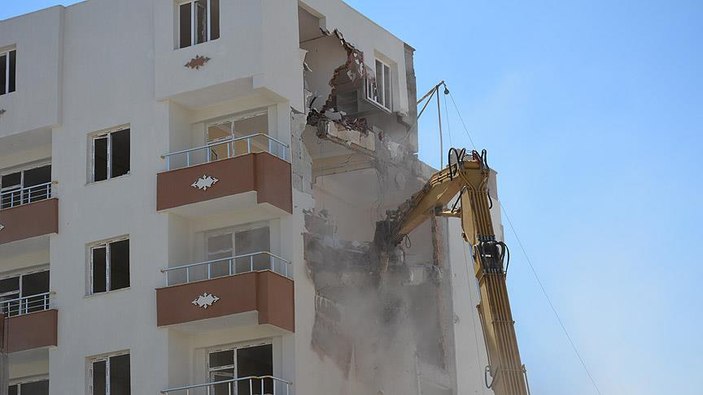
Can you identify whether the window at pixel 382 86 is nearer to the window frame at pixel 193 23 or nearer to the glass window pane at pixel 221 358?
the window frame at pixel 193 23

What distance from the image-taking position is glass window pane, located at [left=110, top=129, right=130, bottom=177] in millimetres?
48625

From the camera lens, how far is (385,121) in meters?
54.6

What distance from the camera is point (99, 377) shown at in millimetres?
46750

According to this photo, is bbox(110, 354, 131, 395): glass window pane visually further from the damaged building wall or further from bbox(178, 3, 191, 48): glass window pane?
bbox(178, 3, 191, 48): glass window pane

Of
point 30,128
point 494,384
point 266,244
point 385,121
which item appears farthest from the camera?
point 385,121

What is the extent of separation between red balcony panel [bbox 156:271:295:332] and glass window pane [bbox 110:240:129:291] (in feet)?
6.75

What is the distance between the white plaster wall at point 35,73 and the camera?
50188 millimetres

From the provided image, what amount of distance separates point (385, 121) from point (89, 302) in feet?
44.7

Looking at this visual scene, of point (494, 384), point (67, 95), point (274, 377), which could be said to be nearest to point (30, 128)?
point (67, 95)

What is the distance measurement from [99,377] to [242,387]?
4740mm

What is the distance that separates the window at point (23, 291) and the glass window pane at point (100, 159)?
4004 mm

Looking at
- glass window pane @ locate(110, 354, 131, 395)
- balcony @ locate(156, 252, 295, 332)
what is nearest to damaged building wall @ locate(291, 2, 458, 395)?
balcony @ locate(156, 252, 295, 332)

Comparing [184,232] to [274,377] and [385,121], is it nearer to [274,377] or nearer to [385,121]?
[274,377]

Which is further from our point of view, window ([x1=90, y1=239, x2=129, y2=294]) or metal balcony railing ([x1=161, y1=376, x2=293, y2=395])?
window ([x1=90, y1=239, x2=129, y2=294])
